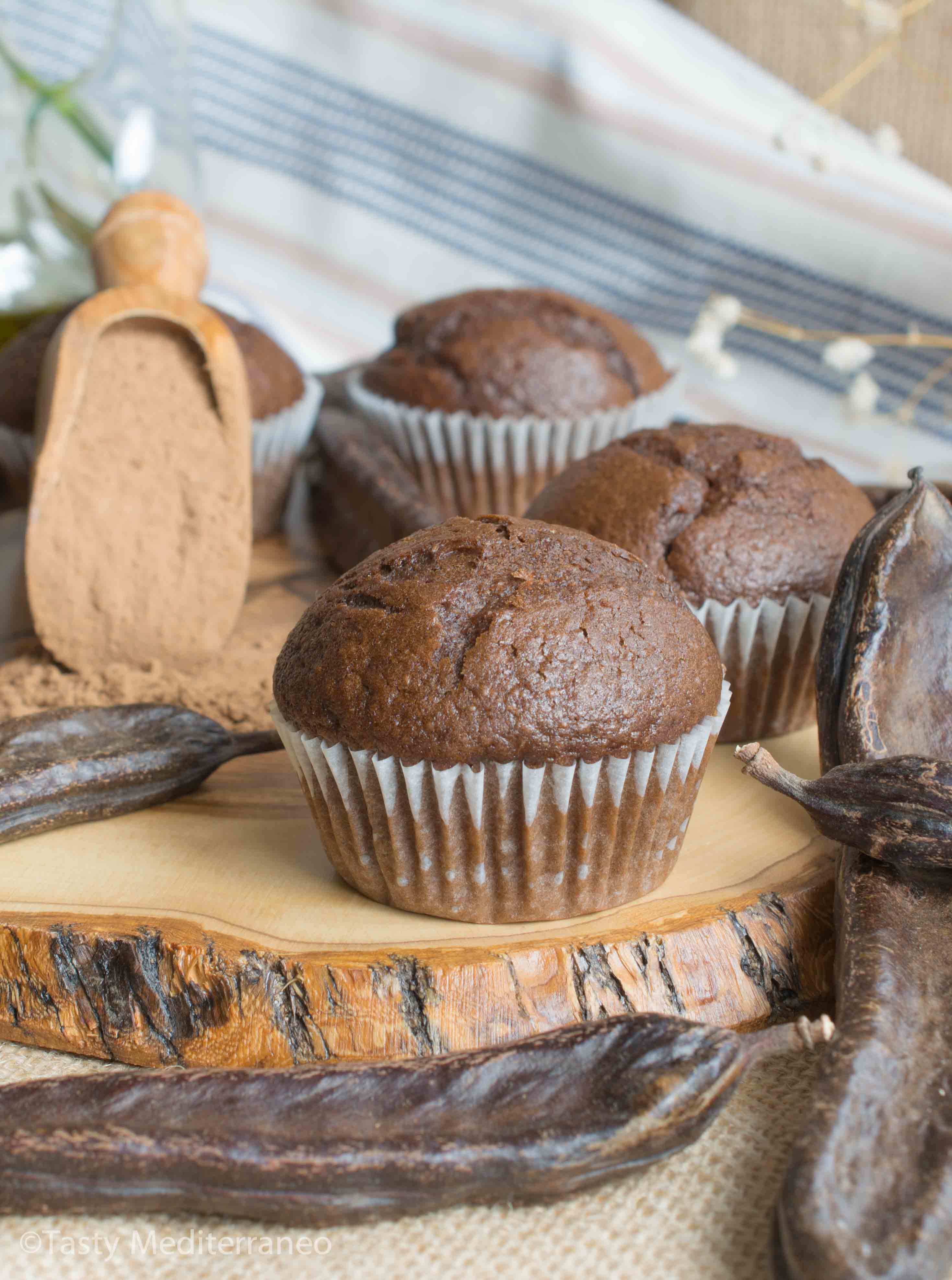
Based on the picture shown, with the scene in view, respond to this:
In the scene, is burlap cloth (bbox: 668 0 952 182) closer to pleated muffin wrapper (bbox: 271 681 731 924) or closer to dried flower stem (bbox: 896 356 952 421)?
dried flower stem (bbox: 896 356 952 421)

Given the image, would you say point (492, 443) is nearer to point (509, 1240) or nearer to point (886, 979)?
point (886, 979)

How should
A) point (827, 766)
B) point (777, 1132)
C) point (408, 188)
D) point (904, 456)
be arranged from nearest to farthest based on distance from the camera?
point (777, 1132) < point (827, 766) < point (904, 456) < point (408, 188)

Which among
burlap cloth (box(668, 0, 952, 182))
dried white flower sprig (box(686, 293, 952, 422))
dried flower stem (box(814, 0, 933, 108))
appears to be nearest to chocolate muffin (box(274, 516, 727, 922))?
dried white flower sprig (box(686, 293, 952, 422))

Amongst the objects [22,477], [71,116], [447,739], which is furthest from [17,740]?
[71,116]

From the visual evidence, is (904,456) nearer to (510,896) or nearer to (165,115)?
(165,115)

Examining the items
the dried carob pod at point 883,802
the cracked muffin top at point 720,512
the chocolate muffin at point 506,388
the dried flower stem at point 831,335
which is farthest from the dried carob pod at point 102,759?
the dried flower stem at point 831,335

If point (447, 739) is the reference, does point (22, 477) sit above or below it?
below
